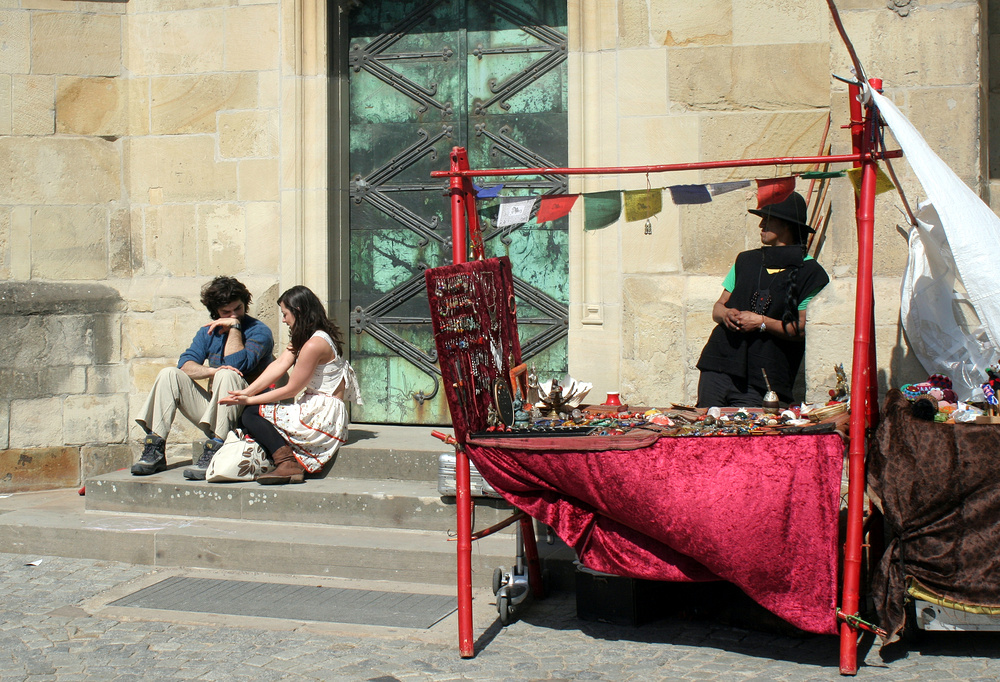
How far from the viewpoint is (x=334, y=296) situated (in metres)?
7.37

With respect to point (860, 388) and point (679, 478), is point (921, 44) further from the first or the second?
point (679, 478)

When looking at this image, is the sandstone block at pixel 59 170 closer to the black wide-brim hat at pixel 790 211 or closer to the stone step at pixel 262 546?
the stone step at pixel 262 546

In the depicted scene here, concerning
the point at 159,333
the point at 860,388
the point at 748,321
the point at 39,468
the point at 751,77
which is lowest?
the point at 39,468

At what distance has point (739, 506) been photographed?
3.94 metres

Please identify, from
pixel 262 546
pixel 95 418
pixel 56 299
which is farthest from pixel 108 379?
pixel 262 546

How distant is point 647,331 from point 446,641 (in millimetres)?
2684

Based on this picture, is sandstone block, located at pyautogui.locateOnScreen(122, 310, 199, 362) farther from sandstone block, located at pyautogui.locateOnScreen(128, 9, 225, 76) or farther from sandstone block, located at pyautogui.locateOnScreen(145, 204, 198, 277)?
sandstone block, located at pyautogui.locateOnScreen(128, 9, 225, 76)

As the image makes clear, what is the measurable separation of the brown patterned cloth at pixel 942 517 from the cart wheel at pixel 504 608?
1566 millimetres

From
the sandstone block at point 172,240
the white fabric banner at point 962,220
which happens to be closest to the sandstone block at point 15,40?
the sandstone block at point 172,240

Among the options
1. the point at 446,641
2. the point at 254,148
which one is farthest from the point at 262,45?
the point at 446,641

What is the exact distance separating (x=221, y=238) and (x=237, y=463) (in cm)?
185

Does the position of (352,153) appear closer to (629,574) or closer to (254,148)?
(254,148)

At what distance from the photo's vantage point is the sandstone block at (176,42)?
7.25m

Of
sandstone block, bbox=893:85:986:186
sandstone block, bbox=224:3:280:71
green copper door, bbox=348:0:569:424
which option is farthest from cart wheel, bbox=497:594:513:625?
sandstone block, bbox=224:3:280:71
